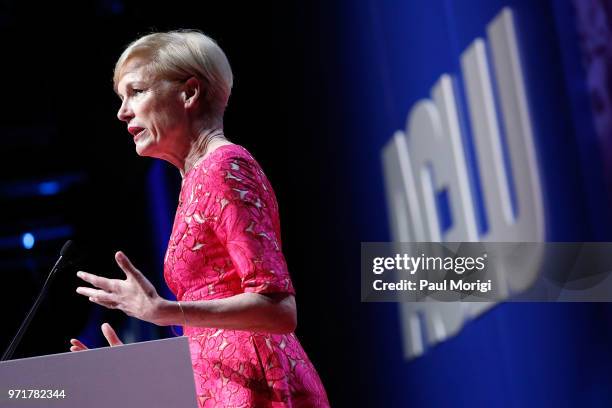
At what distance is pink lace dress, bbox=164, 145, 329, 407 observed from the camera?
1.40 m

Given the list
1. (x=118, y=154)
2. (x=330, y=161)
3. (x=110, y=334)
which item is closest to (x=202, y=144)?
(x=110, y=334)

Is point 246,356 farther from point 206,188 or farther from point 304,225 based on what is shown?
point 304,225

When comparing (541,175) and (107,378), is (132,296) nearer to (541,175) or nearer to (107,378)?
(107,378)

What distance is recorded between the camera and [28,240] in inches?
143

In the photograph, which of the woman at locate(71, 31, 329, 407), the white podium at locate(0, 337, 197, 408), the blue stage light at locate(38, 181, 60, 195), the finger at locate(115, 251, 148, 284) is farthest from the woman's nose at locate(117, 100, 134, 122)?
the blue stage light at locate(38, 181, 60, 195)

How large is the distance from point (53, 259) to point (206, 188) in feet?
7.69

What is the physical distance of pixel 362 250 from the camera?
3.33 m

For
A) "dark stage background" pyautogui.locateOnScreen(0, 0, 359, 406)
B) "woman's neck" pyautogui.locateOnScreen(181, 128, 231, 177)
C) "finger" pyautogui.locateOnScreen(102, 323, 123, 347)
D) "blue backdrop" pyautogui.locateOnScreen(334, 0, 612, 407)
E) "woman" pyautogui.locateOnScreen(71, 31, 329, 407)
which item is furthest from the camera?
"dark stage background" pyautogui.locateOnScreen(0, 0, 359, 406)

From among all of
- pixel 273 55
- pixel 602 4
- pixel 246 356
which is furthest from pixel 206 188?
pixel 602 4

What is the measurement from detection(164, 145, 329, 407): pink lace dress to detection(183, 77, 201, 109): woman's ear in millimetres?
160

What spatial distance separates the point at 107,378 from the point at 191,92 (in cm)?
69

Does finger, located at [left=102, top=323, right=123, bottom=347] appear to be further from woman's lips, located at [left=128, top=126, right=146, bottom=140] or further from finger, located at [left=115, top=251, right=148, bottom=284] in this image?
woman's lips, located at [left=128, top=126, right=146, bottom=140]

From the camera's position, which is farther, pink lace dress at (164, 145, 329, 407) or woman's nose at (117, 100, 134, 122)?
woman's nose at (117, 100, 134, 122)

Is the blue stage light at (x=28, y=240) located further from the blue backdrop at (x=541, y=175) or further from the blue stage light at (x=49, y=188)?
the blue backdrop at (x=541, y=175)
